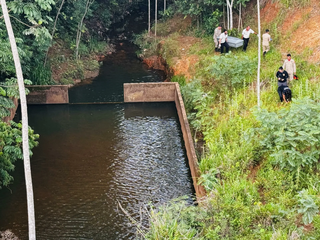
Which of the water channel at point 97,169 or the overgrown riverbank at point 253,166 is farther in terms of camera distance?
the water channel at point 97,169

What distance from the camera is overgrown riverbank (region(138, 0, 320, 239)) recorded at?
26.9ft

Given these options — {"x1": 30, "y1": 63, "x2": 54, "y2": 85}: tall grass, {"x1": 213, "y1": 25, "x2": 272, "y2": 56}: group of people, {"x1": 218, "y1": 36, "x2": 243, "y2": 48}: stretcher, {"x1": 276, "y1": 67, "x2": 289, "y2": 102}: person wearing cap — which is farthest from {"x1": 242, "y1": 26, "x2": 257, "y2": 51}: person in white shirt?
{"x1": 30, "y1": 63, "x2": 54, "y2": 85}: tall grass

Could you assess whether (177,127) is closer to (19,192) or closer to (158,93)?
(158,93)

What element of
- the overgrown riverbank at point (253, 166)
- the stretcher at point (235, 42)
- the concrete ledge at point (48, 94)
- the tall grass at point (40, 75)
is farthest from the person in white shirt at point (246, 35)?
the tall grass at point (40, 75)

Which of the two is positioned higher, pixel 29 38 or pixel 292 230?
pixel 29 38

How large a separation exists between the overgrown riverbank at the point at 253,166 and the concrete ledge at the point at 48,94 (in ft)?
19.0

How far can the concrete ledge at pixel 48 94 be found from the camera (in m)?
17.3

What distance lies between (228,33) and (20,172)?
37.0 feet

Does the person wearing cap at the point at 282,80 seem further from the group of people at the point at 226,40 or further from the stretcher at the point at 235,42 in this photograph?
the stretcher at the point at 235,42

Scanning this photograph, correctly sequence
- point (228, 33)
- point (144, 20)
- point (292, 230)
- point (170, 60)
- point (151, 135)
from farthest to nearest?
point (144, 20) → point (170, 60) → point (228, 33) → point (151, 135) → point (292, 230)

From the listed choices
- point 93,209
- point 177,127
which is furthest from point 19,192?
point 177,127

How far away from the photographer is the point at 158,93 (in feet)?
57.4

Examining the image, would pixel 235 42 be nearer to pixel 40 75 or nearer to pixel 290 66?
pixel 290 66

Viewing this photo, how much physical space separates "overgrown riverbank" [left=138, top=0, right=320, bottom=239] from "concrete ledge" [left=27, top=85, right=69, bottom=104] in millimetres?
5803
